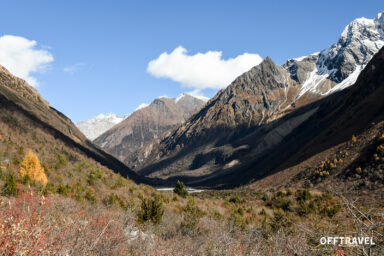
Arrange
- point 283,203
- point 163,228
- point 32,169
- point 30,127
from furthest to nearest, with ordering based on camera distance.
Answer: point 30,127 < point 283,203 < point 32,169 < point 163,228

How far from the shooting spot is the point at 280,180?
51.7 metres

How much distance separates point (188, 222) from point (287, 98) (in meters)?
167

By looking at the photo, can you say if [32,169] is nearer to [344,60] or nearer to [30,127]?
[30,127]

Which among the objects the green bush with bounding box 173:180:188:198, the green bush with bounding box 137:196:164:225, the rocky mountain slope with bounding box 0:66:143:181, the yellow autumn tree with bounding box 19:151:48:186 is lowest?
the green bush with bounding box 137:196:164:225

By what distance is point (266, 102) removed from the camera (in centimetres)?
17012

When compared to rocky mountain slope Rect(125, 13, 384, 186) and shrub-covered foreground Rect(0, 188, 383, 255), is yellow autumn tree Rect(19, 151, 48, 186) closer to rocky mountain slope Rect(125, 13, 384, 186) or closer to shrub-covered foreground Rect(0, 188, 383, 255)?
shrub-covered foreground Rect(0, 188, 383, 255)

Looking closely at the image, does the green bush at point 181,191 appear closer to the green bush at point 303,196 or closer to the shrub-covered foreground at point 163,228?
the shrub-covered foreground at point 163,228

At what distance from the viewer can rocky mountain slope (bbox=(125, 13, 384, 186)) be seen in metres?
130

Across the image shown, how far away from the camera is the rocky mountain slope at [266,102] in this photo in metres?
130

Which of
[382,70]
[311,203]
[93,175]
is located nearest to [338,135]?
[382,70]

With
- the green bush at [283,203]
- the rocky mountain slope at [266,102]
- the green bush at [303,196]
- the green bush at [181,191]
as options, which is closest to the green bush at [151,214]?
the green bush at [283,203]

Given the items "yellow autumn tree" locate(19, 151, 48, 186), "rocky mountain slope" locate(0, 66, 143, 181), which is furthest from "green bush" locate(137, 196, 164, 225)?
"rocky mountain slope" locate(0, 66, 143, 181)

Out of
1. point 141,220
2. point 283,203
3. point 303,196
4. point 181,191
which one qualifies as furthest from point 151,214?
point 181,191

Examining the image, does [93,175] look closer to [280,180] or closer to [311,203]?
[311,203]
